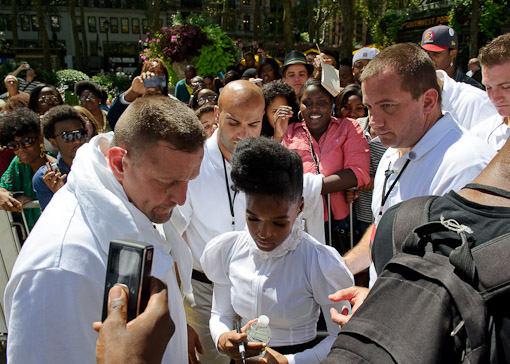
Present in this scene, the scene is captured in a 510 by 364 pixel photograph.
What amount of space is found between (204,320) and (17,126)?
2.63m

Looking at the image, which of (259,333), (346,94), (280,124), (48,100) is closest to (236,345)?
(259,333)

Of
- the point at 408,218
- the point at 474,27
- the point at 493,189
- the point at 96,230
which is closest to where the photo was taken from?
the point at 493,189

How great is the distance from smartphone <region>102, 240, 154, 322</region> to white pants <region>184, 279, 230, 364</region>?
1.71m

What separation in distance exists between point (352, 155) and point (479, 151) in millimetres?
1665

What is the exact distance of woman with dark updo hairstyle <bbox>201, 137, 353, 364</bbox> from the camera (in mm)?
2176

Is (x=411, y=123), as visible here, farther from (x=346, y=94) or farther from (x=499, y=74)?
(x=346, y=94)

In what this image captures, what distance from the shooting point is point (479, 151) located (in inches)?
85.8

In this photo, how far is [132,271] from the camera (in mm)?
1229

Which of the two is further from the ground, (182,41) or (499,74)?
(182,41)

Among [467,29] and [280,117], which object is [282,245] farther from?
[467,29]

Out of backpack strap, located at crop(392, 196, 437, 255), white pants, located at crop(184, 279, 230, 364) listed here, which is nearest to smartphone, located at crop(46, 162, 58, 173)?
white pants, located at crop(184, 279, 230, 364)

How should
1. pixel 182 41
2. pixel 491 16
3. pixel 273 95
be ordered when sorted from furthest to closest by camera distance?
pixel 491 16 → pixel 182 41 → pixel 273 95

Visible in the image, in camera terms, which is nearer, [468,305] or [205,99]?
[468,305]

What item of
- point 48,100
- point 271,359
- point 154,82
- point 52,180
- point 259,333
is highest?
point 154,82
